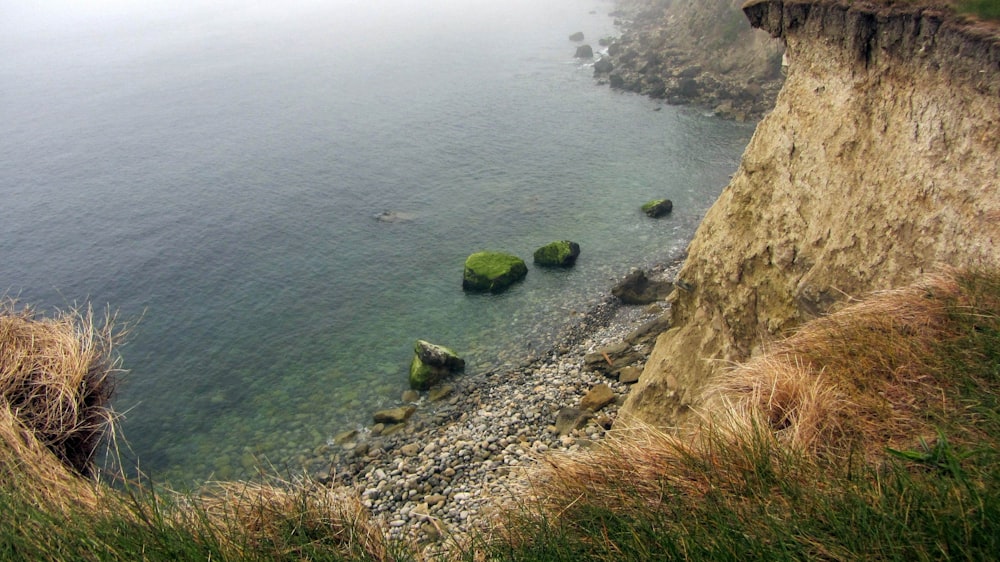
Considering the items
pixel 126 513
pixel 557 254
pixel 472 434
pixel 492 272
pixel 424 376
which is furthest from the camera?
pixel 557 254

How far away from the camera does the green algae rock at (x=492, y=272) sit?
38.5 metres

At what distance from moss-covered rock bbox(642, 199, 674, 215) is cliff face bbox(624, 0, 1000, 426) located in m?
25.5

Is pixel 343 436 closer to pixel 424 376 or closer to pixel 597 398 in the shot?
pixel 424 376

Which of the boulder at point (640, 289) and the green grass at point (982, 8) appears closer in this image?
the green grass at point (982, 8)

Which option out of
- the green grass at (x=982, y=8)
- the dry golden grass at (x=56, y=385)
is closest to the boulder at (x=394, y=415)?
the dry golden grass at (x=56, y=385)

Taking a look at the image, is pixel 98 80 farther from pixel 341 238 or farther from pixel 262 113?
pixel 341 238

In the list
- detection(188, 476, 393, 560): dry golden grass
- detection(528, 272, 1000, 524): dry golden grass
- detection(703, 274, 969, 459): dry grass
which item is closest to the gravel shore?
detection(188, 476, 393, 560): dry golden grass

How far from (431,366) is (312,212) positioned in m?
25.0

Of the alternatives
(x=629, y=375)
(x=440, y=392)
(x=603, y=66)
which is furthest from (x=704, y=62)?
(x=440, y=392)

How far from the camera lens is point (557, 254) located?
133 ft

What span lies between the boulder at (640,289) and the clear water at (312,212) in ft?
5.31

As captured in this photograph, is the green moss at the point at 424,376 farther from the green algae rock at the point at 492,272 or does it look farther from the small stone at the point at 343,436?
the green algae rock at the point at 492,272

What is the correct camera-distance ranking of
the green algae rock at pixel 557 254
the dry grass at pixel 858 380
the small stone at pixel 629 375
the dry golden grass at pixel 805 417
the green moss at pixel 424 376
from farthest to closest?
the green algae rock at pixel 557 254
the green moss at pixel 424 376
the small stone at pixel 629 375
the dry grass at pixel 858 380
the dry golden grass at pixel 805 417

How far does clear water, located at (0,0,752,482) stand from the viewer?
1280 inches
